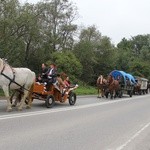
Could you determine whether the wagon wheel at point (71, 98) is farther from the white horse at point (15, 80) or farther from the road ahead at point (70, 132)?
the road ahead at point (70, 132)

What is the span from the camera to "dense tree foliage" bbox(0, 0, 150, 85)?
31.6 m

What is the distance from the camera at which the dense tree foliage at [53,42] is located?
3161 cm

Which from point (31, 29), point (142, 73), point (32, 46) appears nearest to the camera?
point (31, 29)

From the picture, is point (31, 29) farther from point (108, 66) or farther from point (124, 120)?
point (108, 66)

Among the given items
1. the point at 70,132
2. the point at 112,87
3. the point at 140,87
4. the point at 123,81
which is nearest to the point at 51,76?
the point at 70,132

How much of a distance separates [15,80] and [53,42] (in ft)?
106

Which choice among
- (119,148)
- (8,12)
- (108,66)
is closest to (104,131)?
(119,148)

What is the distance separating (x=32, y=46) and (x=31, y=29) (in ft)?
38.1

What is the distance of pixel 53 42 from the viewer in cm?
4884

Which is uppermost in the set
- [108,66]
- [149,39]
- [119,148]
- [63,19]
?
[149,39]

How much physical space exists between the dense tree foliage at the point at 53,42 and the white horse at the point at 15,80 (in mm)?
13076

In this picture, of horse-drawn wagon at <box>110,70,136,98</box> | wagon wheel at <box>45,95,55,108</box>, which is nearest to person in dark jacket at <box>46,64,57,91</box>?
wagon wheel at <box>45,95,55,108</box>

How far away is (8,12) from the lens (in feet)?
100

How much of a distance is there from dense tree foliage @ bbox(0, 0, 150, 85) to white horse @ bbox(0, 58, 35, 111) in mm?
13076
